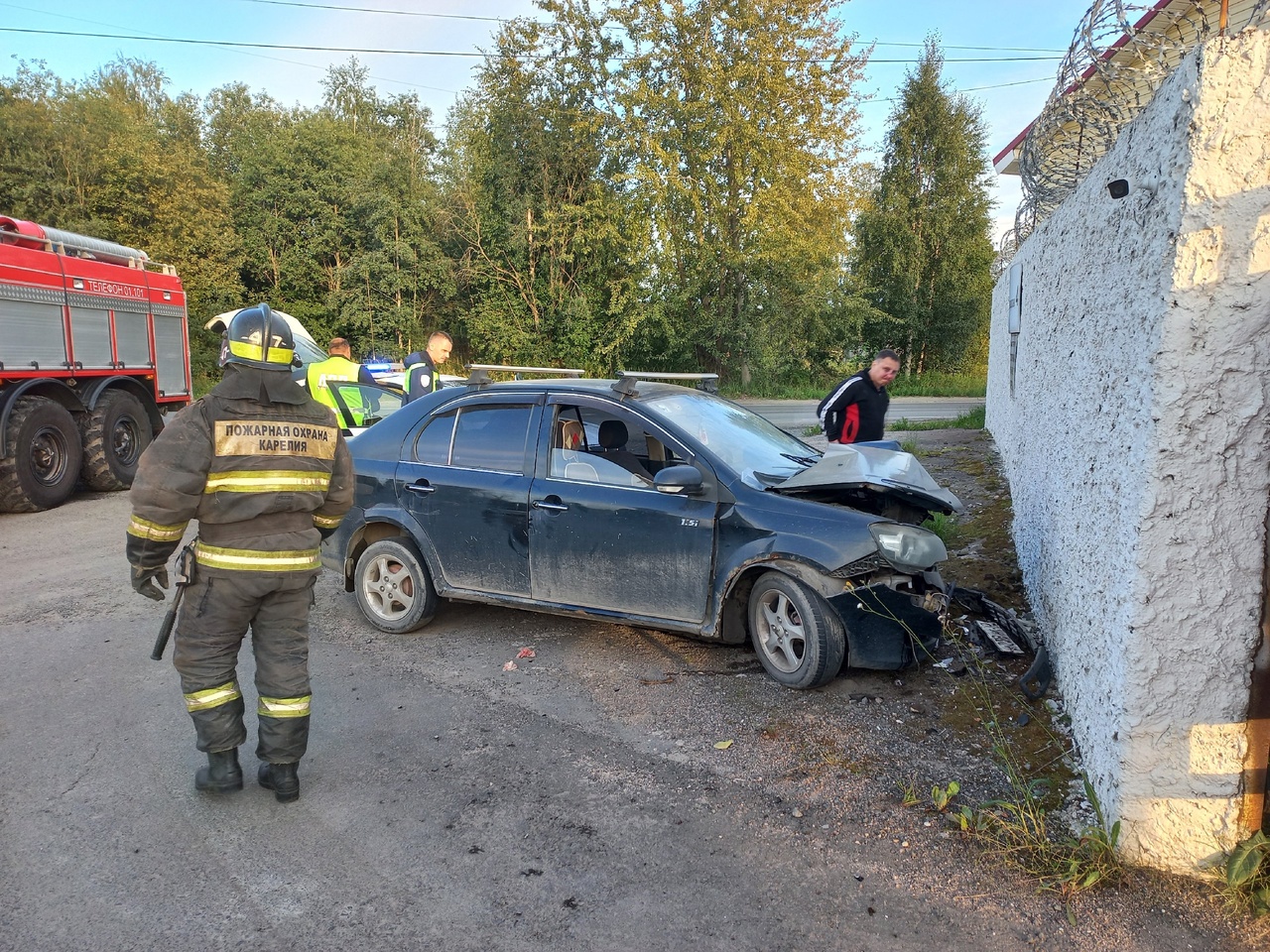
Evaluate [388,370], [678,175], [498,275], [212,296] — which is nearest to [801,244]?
[678,175]

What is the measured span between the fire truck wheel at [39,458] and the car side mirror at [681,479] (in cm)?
778

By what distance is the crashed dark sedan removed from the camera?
13.5 feet

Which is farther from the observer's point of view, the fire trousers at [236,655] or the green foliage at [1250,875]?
the fire trousers at [236,655]

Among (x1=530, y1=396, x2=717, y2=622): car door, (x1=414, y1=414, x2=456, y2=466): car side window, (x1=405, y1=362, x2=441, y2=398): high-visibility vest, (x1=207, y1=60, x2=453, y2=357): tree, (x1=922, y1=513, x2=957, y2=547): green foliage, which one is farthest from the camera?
(x1=207, y1=60, x2=453, y2=357): tree

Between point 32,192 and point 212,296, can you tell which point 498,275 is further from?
point 32,192

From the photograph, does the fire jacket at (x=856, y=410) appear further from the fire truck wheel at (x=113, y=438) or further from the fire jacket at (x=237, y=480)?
the fire truck wheel at (x=113, y=438)

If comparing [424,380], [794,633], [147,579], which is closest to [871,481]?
[794,633]

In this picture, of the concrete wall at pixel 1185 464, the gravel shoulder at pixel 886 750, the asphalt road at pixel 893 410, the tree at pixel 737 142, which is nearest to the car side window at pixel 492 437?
the gravel shoulder at pixel 886 750

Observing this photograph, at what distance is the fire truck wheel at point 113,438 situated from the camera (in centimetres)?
998

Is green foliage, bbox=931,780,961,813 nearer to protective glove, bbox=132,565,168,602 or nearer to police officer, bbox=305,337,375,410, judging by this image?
protective glove, bbox=132,565,168,602

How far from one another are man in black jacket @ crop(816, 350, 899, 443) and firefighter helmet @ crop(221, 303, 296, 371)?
396 centimetres

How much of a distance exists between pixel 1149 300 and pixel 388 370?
1182 cm

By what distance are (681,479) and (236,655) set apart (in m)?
2.18

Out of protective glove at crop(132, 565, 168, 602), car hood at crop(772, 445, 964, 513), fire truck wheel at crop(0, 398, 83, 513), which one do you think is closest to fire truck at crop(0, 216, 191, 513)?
fire truck wheel at crop(0, 398, 83, 513)
